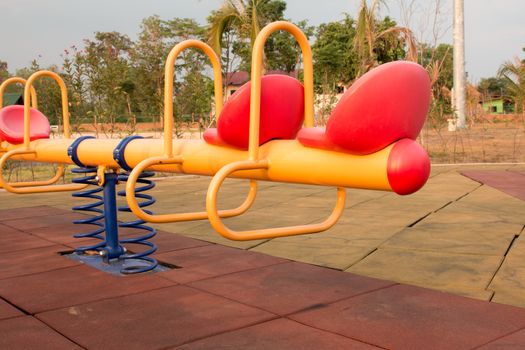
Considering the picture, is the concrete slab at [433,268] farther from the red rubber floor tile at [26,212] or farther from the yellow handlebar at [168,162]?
the red rubber floor tile at [26,212]

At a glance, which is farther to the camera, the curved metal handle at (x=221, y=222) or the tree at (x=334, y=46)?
the tree at (x=334, y=46)

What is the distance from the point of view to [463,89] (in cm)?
2150

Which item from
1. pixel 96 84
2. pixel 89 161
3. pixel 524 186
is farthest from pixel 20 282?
pixel 96 84

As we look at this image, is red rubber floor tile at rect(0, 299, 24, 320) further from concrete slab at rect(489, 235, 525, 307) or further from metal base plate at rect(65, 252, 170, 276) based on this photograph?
concrete slab at rect(489, 235, 525, 307)

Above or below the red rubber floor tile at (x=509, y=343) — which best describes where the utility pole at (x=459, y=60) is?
above

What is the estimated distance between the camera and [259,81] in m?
2.48

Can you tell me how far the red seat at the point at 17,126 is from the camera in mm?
5148

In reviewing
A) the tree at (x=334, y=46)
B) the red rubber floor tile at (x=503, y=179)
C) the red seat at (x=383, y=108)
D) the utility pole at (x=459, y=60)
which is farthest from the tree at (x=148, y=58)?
the red seat at (x=383, y=108)

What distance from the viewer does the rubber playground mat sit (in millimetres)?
2928

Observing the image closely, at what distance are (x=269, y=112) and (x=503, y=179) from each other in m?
7.79

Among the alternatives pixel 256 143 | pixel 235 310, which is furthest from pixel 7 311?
pixel 256 143

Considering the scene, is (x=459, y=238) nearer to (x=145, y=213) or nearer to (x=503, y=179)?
(x=145, y=213)

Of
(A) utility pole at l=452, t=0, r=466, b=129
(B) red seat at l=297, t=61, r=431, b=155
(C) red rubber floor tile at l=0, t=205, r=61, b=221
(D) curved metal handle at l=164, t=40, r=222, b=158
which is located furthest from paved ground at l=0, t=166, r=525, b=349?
(A) utility pole at l=452, t=0, r=466, b=129

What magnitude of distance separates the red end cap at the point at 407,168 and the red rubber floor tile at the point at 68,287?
228cm
